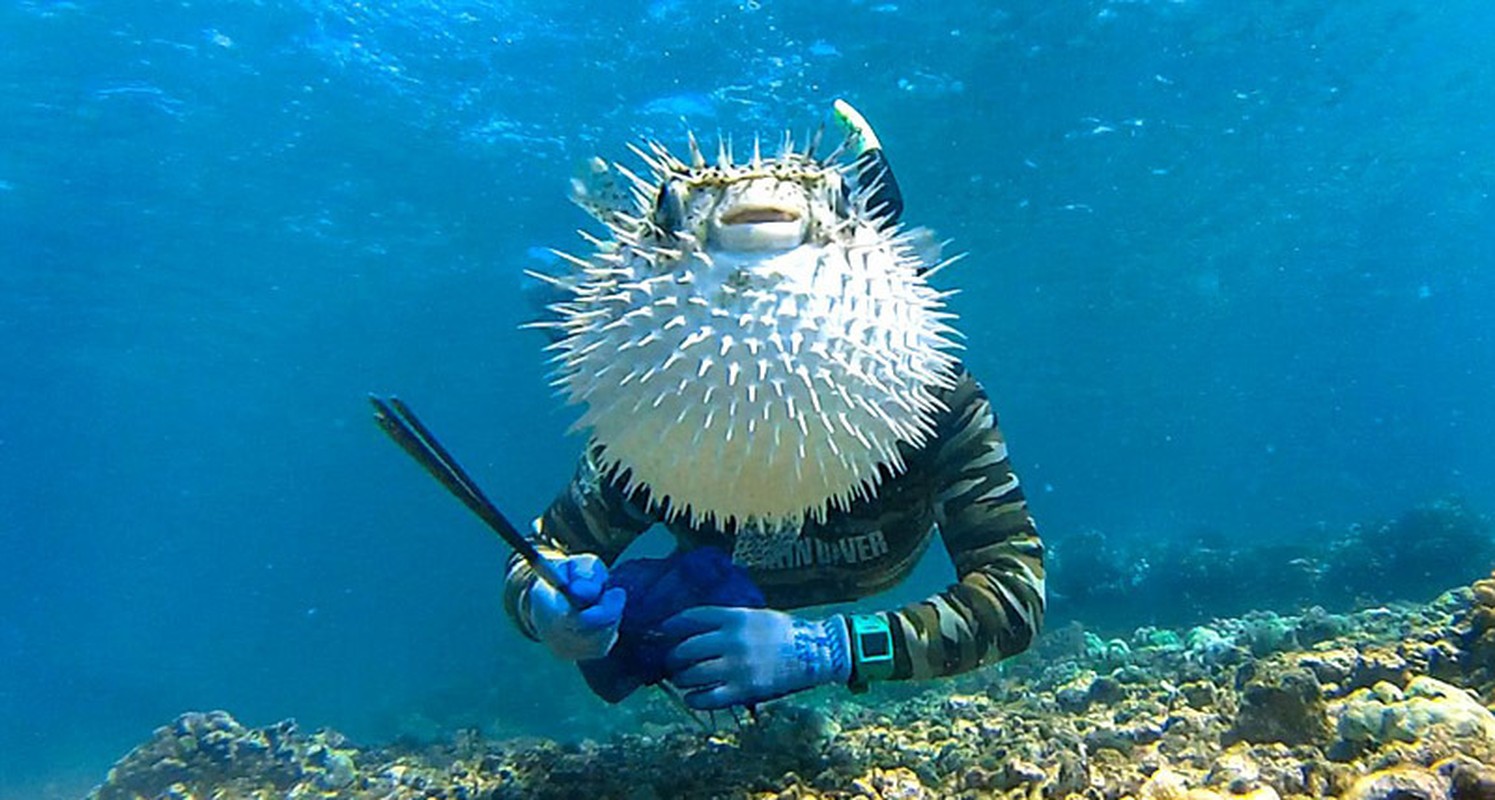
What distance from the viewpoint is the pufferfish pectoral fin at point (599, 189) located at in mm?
2666

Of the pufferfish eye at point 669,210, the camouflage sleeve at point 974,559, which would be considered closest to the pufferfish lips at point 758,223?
the pufferfish eye at point 669,210

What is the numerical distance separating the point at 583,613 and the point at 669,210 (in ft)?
3.80

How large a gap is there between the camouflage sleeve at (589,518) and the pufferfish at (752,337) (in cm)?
115

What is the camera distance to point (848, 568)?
3.52m

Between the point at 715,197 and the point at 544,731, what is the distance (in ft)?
48.0

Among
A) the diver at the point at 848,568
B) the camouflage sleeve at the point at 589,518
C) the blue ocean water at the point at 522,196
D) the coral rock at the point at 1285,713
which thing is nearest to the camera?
the coral rock at the point at 1285,713

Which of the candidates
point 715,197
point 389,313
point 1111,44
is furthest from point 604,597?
point 389,313

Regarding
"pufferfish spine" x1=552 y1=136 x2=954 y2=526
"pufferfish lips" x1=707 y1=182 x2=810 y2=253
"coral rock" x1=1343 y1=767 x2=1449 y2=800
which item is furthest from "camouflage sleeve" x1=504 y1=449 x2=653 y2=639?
"coral rock" x1=1343 y1=767 x2=1449 y2=800

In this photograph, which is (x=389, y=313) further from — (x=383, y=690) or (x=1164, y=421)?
(x=1164, y=421)

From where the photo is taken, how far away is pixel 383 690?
3166cm

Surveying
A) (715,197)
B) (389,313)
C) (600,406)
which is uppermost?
(389,313)

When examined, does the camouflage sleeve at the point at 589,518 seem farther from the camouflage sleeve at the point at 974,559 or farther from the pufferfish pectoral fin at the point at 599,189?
Result: the camouflage sleeve at the point at 974,559

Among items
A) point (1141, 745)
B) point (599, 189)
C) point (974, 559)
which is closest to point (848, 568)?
point (974, 559)

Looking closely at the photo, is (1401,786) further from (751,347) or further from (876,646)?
(751,347)
